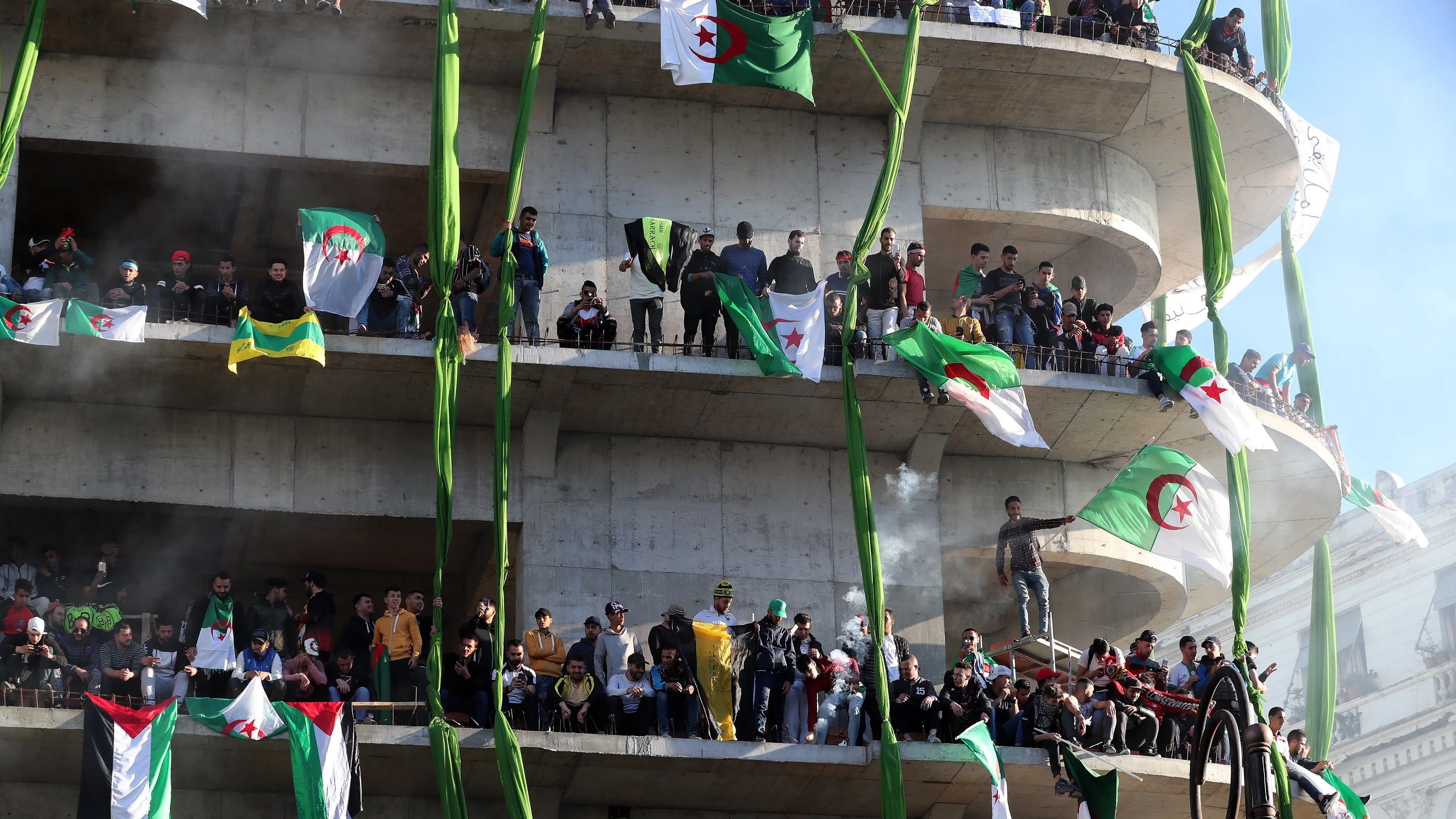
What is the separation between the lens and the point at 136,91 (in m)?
22.7

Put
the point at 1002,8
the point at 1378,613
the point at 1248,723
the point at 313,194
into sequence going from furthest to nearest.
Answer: the point at 1378,613, the point at 313,194, the point at 1002,8, the point at 1248,723

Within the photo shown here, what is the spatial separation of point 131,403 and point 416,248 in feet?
11.3

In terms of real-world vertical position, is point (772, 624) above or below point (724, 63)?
below

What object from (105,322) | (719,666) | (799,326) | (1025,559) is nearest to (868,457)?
(1025,559)

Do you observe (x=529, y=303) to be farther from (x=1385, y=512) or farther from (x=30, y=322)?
(x=1385, y=512)

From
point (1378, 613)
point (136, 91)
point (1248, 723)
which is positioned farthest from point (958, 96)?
point (1378, 613)

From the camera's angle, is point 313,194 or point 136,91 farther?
point 313,194

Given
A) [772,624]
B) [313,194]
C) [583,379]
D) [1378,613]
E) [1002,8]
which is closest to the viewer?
[772,624]

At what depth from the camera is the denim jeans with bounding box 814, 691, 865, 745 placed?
66.3 feet

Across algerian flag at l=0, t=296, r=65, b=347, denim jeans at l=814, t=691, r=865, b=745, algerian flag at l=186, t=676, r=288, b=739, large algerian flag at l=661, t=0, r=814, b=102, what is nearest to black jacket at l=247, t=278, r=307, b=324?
algerian flag at l=0, t=296, r=65, b=347

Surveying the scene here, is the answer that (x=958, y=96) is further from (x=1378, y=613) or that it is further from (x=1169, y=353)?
(x=1378, y=613)

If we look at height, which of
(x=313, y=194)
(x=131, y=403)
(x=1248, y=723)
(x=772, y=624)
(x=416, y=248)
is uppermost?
(x=313, y=194)

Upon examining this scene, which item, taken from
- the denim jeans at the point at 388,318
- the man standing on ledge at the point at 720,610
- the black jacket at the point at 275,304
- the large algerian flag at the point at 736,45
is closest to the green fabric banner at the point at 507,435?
the denim jeans at the point at 388,318

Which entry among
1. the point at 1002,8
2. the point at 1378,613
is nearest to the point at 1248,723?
the point at 1002,8
